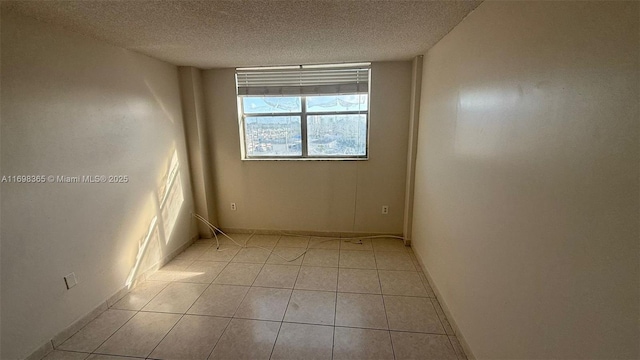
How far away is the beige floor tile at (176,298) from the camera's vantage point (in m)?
2.00

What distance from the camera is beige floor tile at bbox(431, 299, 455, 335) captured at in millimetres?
1707

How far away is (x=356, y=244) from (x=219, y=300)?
1.68 meters

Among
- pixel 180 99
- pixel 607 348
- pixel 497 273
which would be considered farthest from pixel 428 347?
pixel 180 99

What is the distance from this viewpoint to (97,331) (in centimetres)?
177

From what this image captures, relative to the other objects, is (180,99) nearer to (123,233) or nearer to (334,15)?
(123,233)

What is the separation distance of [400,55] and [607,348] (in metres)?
2.53

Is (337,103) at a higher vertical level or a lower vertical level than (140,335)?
higher

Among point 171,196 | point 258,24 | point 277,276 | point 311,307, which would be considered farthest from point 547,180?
point 171,196

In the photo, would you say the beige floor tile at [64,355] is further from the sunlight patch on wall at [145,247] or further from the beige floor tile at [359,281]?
the beige floor tile at [359,281]

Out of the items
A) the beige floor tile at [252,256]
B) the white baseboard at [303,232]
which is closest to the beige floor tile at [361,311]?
the beige floor tile at [252,256]

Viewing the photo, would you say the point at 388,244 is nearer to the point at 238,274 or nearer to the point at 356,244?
the point at 356,244

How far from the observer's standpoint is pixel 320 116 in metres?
3.04

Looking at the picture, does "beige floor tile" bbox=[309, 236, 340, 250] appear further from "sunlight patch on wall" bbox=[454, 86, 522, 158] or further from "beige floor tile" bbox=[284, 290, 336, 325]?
"sunlight patch on wall" bbox=[454, 86, 522, 158]

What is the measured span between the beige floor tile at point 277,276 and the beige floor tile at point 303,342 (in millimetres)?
519
